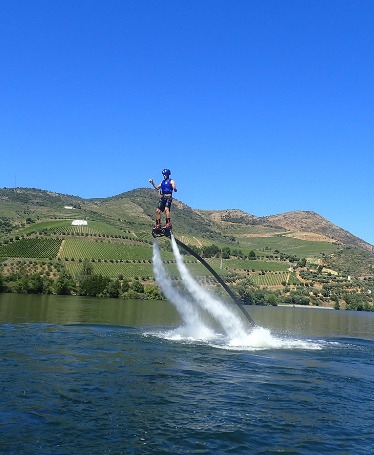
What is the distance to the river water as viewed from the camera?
560 inches

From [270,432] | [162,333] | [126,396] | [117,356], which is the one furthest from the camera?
[162,333]

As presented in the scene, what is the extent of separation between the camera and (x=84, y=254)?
164250 mm

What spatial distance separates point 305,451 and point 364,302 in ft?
544

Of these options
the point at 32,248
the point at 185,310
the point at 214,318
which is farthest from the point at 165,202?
the point at 32,248

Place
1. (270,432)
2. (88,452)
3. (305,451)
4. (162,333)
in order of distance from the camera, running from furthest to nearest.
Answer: (162,333), (270,432), (305,451), (88,452)

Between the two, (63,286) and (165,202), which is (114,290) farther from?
(165,202)

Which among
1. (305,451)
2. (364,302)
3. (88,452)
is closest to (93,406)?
(88,452)

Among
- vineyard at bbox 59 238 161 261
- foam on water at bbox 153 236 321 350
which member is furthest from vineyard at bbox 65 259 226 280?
foam on water at bbox 153 236 321 350

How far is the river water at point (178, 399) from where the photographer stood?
14219 mm

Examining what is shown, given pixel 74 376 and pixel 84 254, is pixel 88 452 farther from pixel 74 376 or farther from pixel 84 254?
pixel 84 254

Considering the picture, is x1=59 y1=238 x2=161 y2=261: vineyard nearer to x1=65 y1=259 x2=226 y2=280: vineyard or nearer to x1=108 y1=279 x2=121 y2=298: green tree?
x1=65 y1=259 x2=226 y2=280: vineyard

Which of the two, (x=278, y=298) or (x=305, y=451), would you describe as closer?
(x=305, y=451)

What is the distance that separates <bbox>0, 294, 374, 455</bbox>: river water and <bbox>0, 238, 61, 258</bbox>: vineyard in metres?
126

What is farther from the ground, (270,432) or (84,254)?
(84,254)
